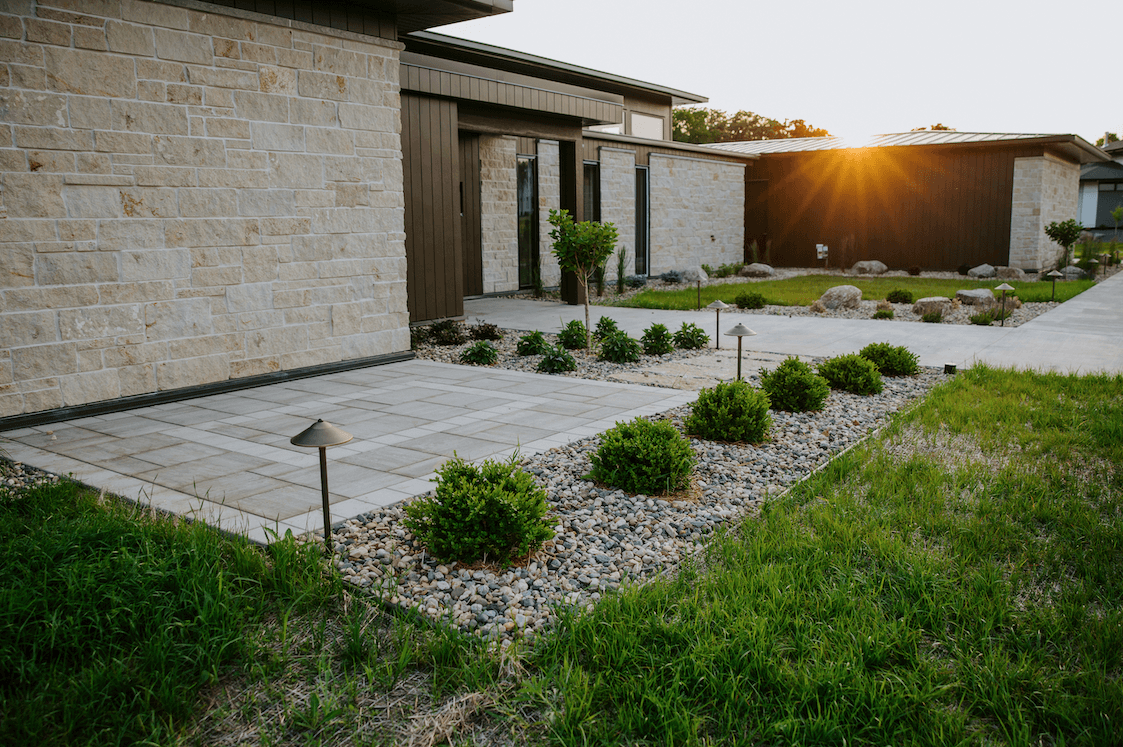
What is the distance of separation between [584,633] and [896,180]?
788 inches

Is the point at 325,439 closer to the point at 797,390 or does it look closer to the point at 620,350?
the point at 797,390

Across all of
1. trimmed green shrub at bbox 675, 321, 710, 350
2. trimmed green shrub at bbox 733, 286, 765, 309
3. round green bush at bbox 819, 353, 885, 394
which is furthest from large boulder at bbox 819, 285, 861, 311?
round green bush at bbox 819, 353, 885, 394

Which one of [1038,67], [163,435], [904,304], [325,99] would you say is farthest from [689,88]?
[163,435]

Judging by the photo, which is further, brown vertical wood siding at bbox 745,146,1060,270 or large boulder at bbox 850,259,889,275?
large boulder at bbox 850,259,889,275

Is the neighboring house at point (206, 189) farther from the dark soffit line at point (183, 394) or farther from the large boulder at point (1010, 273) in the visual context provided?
the large boulder at point (1010, 273)

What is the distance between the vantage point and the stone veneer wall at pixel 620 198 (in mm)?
Result: 15350

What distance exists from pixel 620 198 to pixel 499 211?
338 cm

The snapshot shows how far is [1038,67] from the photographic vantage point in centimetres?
929

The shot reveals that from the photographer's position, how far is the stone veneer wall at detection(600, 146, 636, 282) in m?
15.4

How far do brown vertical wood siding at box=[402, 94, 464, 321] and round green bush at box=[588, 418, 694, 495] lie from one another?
5837 millimetres

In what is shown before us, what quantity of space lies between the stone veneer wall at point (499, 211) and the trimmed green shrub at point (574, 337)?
5.72 m

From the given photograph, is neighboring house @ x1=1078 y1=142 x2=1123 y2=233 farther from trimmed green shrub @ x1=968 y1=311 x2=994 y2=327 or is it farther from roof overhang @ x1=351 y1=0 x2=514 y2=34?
roof overhang @ x1=351 y1=0 x2=514 y2=34

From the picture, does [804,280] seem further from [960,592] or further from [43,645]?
[43,645]

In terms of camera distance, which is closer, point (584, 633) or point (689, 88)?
point (584, 633)
